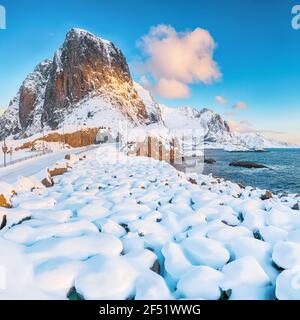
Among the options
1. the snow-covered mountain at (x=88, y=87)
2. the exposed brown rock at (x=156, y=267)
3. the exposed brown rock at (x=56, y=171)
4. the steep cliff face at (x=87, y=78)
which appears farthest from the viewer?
the steep cliff face at (x=87, y=78)

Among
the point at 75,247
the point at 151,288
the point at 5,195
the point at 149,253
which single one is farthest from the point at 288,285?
the point at 5,195

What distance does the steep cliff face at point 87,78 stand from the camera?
485ft

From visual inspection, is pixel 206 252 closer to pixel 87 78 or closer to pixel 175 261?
pixel 175 261

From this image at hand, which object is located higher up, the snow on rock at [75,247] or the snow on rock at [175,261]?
the snow on rock at [75,247]

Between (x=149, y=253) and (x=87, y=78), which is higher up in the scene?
(x=87, y=78)

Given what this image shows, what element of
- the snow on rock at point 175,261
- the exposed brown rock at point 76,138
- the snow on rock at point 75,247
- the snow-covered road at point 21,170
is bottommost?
the snow-covered road at point 21,170

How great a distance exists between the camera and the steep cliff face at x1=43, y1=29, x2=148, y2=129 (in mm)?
147875

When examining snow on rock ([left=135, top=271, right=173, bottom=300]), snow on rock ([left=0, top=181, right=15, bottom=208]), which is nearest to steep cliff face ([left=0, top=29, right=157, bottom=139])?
snow on rock ([left=0, top=181, right=15, bottom=208])

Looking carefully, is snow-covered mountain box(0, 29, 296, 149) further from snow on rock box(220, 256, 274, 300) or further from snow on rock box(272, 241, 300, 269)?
snow on rock box(220, 256, 274, 300)

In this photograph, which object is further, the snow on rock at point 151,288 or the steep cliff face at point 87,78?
the steep cliff face at point 87,78

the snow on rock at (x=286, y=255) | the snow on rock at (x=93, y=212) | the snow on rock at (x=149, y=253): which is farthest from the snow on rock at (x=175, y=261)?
the snow on rock at (x=93, y=212)

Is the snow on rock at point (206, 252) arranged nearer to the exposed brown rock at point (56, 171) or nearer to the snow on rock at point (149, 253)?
the snow on rock at point (149, 253)

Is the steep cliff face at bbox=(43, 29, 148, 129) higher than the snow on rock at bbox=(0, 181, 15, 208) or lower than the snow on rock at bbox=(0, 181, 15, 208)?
higher

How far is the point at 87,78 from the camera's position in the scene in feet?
493
